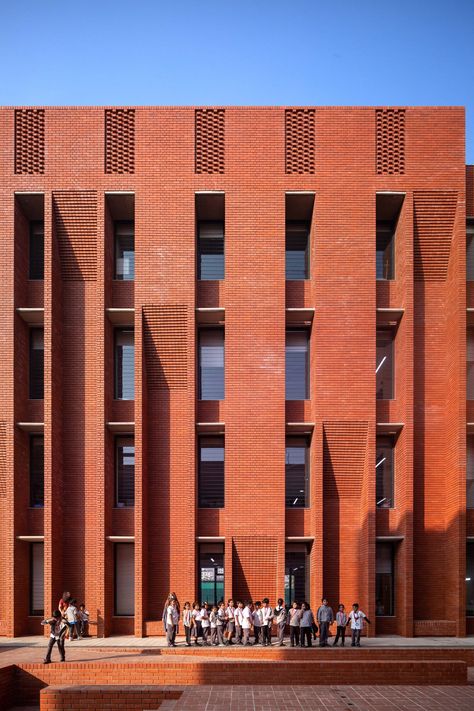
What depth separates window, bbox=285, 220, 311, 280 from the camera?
23.0m

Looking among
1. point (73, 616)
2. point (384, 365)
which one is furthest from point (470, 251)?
point (73, 616)

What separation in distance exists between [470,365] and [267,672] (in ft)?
40.2

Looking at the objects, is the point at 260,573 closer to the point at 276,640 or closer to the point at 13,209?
the point at 276,640

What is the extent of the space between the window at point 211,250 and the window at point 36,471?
7.62 m

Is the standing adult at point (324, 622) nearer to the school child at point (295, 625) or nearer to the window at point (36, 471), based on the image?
the school child at point (295, 625)

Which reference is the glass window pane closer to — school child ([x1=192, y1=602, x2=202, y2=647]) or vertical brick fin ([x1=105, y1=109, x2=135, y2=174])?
vertical brick fin ([x1=105, y1=109, x2=135, y2=174])

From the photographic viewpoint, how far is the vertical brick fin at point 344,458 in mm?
21047

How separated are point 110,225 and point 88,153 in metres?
2.33

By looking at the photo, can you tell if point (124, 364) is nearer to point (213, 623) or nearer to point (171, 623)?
point (171, 623)

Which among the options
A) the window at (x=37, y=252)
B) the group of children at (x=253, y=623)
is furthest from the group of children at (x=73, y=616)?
the window at (x=37, y=252)

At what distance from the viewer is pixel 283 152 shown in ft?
70.7

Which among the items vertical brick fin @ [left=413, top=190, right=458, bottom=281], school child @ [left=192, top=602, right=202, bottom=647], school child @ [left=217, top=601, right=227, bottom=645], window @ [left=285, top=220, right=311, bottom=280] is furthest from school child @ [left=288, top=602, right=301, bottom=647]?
vertical brick fin @ [left=413, top=190, right=458, bottom=281]

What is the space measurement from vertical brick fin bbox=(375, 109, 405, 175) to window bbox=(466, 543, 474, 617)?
12.2 m

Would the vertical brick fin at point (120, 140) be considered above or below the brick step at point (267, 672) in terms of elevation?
above
